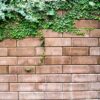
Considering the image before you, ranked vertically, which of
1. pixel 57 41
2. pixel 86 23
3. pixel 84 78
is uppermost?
pixel 86 23

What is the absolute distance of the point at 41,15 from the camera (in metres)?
4.36

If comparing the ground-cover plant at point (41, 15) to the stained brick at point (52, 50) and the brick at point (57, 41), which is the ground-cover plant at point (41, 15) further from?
the stained brick at point (52, 50)

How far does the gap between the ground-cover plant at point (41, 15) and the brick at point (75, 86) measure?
0.60m

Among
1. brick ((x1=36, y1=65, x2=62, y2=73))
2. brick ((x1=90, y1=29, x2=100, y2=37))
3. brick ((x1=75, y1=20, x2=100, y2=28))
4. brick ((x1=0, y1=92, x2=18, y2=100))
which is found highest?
brick ((x1=75, y1=20, x2=100, y2=28))

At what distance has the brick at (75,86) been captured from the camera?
14.5 ft

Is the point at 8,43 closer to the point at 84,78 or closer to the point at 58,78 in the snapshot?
the point at 58,78

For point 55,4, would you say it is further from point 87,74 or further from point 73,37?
point 87,74

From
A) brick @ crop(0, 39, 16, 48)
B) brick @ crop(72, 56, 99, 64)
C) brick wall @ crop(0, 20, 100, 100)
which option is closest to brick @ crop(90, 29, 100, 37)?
brick wall @ crop(0, 20, 100, 100)

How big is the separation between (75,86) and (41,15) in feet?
2.95

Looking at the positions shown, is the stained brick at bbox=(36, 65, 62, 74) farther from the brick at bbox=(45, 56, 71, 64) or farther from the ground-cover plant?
the ground-cover plant

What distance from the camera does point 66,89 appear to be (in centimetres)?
442

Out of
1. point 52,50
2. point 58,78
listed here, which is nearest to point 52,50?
point 52,50

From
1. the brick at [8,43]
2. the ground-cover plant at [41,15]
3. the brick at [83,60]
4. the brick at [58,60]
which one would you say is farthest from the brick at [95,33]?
the brick at [8,43]

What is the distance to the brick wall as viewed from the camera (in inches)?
173
